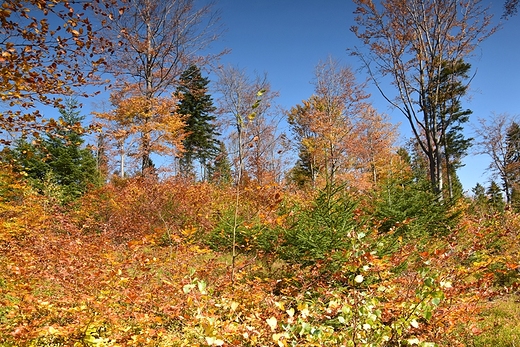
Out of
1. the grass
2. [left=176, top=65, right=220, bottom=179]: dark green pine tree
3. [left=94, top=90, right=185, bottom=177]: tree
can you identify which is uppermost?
[left=176, top=65, right=220, bottom=179]: dark green pine tree

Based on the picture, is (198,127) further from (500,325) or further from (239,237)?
(500,325)

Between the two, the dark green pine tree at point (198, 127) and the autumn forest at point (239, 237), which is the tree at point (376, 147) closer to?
the autumn forest at point (239, 237)

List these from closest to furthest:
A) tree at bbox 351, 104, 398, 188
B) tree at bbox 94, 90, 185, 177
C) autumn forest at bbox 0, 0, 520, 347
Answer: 1. autumn forest at bbox 0, 0, 520, 347
2. tree at bbox 94, 90, 185, 177
3. tree at bbox 351, 104, 398, 188

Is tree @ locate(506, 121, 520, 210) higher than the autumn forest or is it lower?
higher

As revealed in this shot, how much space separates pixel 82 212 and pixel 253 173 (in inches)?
393

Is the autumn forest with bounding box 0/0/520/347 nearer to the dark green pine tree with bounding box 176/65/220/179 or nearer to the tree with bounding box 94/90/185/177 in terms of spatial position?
the tree with bounding box 94/90/185/177

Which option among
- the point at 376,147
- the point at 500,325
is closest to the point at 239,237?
the point at 500,325

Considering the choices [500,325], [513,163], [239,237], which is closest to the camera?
[500,325]

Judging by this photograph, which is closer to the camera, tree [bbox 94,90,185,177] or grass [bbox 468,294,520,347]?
grass [bbox 468,294,520,347]

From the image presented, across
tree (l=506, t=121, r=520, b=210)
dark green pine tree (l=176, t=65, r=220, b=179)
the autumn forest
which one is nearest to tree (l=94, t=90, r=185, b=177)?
the autumn forest

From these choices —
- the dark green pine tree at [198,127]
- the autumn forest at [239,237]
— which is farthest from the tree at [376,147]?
the dark green pine tree at [198,127]

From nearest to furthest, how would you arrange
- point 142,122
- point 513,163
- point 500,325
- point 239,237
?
point 500,325
point 239,237
point 142,122
point 513,163

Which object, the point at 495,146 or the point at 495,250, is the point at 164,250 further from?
the point at 495,146

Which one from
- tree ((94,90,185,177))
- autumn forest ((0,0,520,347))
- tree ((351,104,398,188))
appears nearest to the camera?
autumn forest ((0,0,520,347))
